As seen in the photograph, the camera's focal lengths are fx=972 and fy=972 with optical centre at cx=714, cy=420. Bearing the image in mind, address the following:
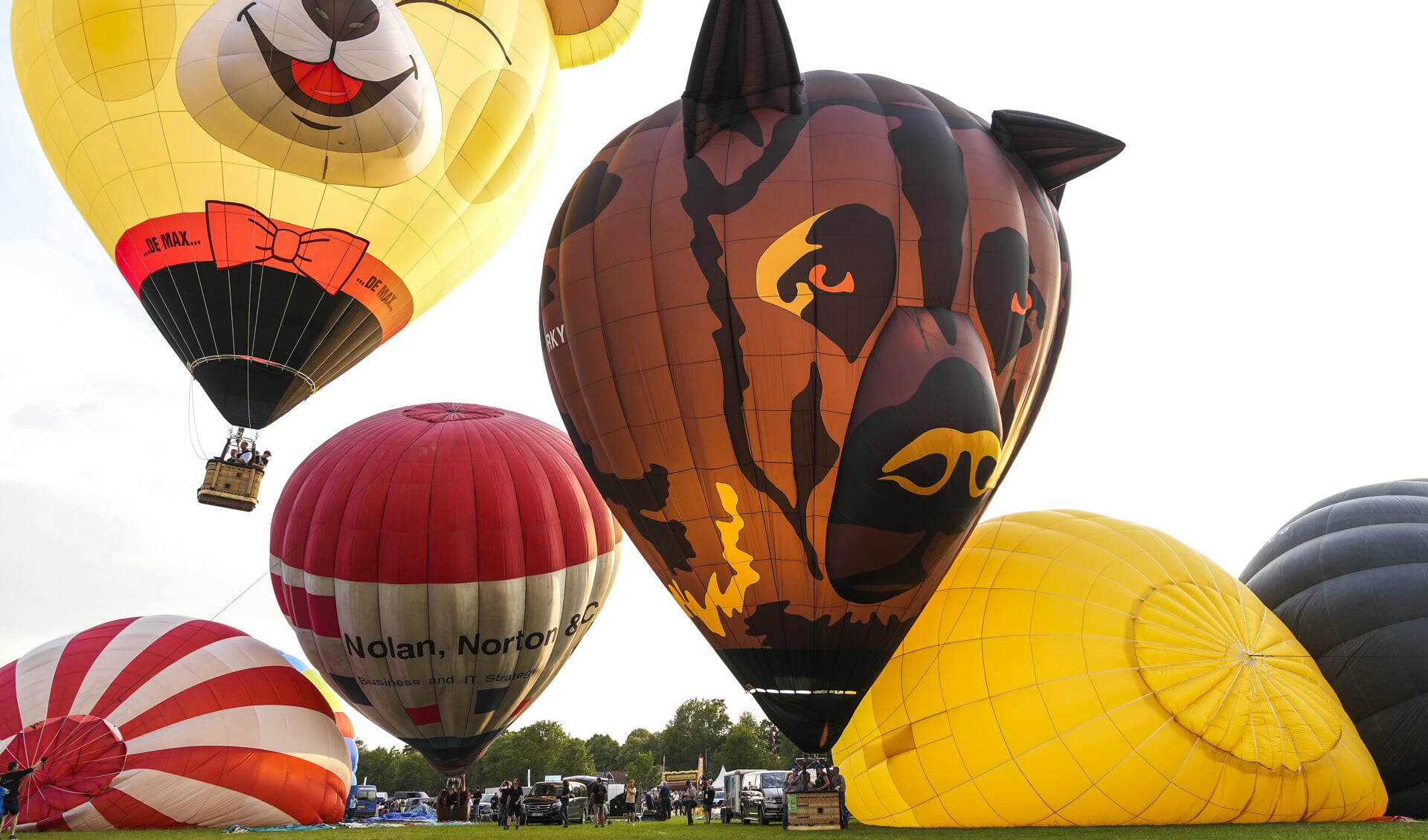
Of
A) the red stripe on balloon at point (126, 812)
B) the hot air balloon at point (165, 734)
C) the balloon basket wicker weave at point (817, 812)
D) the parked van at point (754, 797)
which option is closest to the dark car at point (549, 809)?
the parked van at point (754, 797)

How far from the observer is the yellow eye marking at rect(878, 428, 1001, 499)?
7344 millimetres

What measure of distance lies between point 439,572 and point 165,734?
11.5 ft

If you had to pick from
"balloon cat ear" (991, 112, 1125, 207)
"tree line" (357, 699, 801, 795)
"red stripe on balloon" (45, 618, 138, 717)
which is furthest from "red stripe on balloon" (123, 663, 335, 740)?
"tree line" (357, 699, 801, 795)

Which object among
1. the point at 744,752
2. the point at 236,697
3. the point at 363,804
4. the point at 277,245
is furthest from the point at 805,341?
the point at 744,752

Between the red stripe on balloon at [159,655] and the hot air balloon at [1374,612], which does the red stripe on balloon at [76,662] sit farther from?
the hot air balloon at [1374,612]

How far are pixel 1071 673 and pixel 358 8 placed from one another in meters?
9.39

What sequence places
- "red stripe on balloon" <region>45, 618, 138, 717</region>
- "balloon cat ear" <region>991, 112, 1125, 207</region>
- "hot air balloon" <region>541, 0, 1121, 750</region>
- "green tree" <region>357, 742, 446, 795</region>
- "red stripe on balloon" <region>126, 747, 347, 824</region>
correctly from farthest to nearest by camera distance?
"green tree" <region>357, 742, 446, 795</region> < "red stripe on balloon" <region>45, 618, 138, 717</region> < "red stripe on balloon" <region>126, 747, 347, 824</region> < "balloon cat ear" <region>991, 112, 1125, 207</region> < "hot air balloon" <region>541, 0, 1121, 750</region>

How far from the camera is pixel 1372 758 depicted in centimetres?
959

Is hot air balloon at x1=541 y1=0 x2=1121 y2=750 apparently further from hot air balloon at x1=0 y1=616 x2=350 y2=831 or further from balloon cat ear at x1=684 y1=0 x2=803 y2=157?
hot air balloon at x1=0 y1=616 x2=350 y2=831

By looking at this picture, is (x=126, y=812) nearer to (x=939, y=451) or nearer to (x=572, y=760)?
(x=939, y=451)

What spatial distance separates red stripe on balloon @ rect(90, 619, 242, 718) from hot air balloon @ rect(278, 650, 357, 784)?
39.5 inches

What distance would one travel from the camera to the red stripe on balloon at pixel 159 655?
36.4 ft

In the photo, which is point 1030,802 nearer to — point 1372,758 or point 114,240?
point 1372,758

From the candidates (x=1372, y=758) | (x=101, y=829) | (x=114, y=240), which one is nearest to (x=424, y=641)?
(x=101, y=829)
